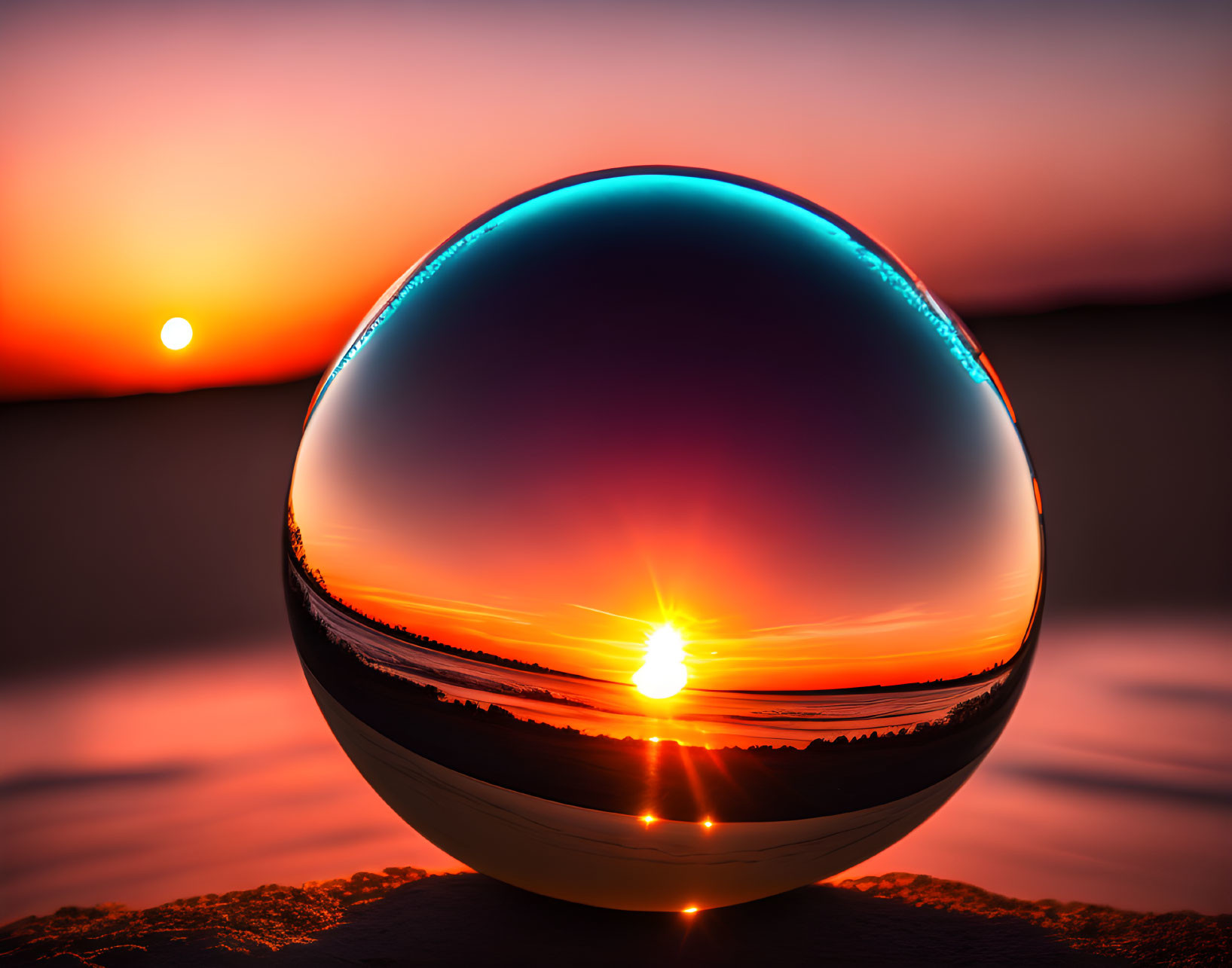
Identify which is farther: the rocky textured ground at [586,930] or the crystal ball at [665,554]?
the rocky textured ground at [586,930]

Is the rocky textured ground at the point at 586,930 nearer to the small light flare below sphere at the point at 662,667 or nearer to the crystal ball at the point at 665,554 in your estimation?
the crystal ball at the point at 665,554

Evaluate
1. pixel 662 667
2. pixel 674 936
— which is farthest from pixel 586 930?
pixel 662 667

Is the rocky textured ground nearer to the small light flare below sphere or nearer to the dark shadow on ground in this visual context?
the dark shadow on ground

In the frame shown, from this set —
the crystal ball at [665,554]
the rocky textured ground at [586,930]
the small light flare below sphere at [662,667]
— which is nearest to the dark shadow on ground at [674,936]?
the rocky textured ground at [586,930]

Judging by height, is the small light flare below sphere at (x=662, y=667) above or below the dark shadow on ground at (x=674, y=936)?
above

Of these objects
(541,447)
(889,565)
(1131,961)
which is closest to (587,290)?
(541,447)

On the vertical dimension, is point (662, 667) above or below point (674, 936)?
above

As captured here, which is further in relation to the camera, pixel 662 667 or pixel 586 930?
pixel 586 930

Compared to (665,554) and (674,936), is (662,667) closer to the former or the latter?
(665,554)
